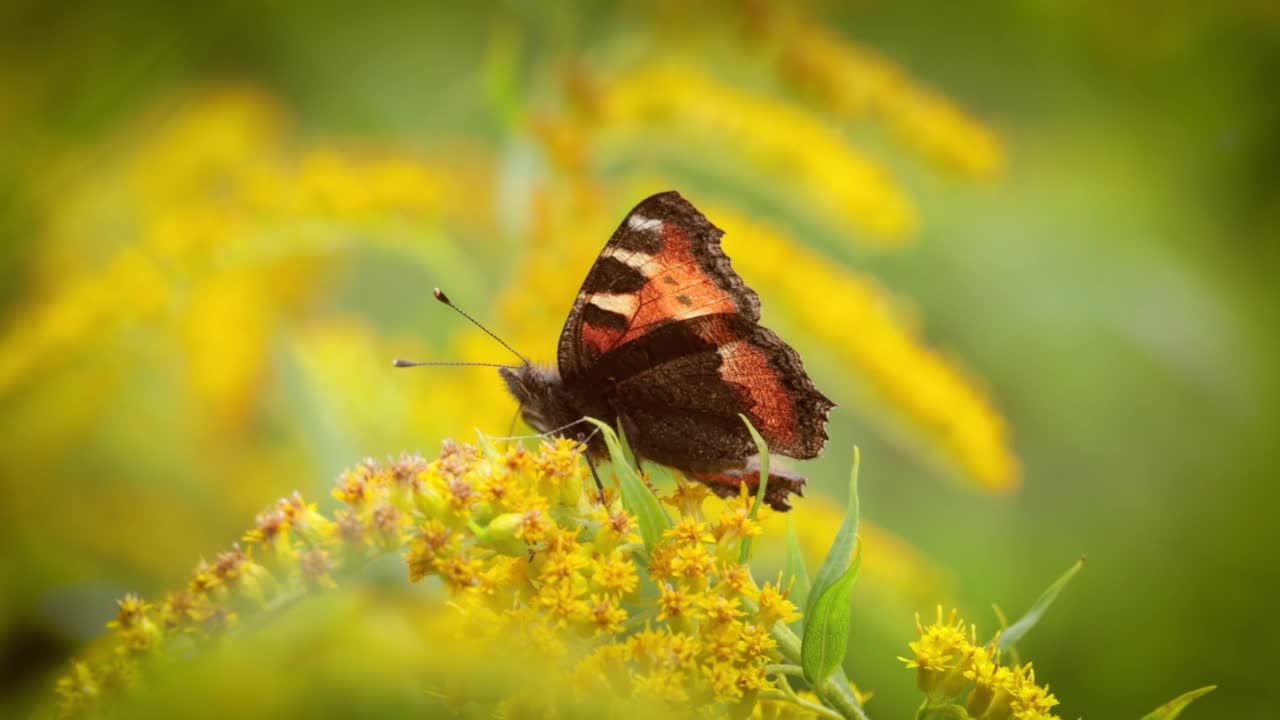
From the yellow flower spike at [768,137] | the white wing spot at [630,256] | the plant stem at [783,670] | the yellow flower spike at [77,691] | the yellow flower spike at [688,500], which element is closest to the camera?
the yellow flower spike at [77,691]

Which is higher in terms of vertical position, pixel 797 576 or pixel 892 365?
pixel 892 365

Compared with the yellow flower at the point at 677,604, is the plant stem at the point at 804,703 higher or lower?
lower

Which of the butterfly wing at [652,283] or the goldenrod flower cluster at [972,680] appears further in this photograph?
the butterfly wing at [652,283]

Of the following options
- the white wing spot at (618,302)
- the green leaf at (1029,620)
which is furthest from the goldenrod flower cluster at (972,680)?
the white wing spot at (618,302)

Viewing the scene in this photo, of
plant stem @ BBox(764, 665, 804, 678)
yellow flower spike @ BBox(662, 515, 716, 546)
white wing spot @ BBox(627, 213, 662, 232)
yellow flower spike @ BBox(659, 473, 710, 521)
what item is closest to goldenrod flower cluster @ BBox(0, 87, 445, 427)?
white wing spot @ BBox(627, 213, 662, 232)

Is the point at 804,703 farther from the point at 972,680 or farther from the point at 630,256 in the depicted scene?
the point at 630,256

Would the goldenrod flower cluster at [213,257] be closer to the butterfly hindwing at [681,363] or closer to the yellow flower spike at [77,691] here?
the butterfly hindwing at [681,363]

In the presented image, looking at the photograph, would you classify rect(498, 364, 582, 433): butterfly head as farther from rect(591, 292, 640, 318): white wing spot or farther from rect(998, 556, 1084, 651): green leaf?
rect(998, 556, 1084, 651): green leaf

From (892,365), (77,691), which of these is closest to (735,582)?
(77,691)
